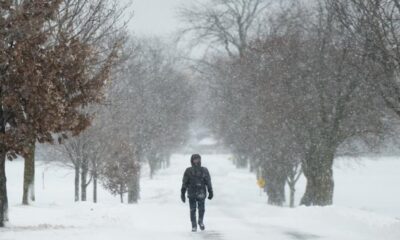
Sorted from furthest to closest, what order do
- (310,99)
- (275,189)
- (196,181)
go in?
1. (275,189)
2. (310,99)
3. (196,181)

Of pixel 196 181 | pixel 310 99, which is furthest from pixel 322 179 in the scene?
pixel 196 181

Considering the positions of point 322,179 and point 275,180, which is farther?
point 275,180

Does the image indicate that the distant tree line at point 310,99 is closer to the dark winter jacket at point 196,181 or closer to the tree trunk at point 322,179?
the tree trunk at point 322,179

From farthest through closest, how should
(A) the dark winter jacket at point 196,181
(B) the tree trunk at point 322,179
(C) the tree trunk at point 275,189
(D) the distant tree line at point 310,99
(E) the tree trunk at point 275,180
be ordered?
(C) the tree trunk at point 275,189, (E) the tree trunk at point 275,180, (B) the tree trunk at point 322,179, (D) the distant tree line at point 310,99, (A) the dark winter jacket at point 196,181


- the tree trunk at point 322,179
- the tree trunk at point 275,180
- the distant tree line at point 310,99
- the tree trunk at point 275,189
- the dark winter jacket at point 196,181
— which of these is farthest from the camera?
the tree trunk at point 275,189

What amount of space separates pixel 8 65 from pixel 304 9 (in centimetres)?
1783

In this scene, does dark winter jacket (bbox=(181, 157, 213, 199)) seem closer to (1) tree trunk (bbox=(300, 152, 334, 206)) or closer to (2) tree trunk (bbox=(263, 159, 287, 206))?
(1) tree trunk (bbox=(300, 152, 334, 206))

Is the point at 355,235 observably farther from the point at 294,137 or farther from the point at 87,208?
the point at 294,137

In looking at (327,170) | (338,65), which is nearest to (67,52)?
(338,65)

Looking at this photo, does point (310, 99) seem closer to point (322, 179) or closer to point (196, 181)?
point (322, 179)

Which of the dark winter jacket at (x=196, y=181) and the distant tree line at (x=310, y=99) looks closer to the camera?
the dark winter jacket at (x=196, y=181)

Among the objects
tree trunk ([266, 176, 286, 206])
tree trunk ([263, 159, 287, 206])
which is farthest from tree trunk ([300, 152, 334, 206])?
tree trunk ([266, 176, 286, 206])

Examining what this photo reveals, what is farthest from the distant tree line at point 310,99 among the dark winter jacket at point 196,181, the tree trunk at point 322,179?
the dark winter jacket at point 196,181

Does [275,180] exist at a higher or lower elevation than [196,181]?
higher
